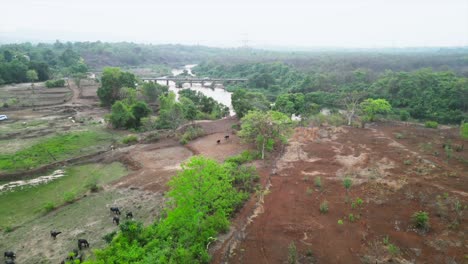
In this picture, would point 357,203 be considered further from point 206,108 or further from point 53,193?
point 206,108

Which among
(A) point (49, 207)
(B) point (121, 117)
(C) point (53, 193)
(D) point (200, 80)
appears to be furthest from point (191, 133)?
(D) point (200, 80)

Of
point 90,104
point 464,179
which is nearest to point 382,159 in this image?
point 464,179

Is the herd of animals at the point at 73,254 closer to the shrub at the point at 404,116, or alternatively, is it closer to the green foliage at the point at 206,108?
the green foliage at the point at 206,108

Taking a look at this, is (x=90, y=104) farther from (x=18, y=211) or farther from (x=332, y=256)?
(x=332, y=256)

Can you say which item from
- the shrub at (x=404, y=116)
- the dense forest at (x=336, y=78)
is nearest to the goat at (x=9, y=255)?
the dense forest at (x=336, y=78)

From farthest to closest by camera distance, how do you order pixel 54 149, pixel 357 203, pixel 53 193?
1. pixel 54 149
2. pixel 53 193
3. pixel 357 203

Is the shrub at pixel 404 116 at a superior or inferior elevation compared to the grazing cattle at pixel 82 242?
superior
